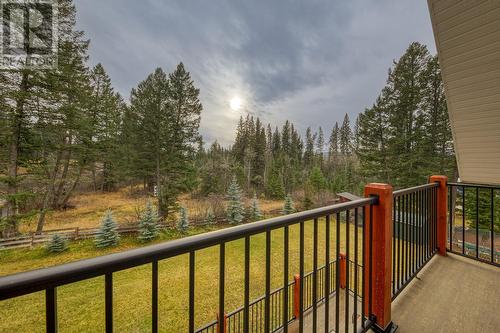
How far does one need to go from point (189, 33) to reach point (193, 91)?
722cm

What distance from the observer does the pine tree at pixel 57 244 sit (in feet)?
27.9

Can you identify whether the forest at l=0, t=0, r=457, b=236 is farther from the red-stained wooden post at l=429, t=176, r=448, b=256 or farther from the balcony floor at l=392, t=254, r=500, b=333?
the balcony floor at l=392, t=254, r=500, b=333

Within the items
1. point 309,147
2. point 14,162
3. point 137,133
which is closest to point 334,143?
point 309,147

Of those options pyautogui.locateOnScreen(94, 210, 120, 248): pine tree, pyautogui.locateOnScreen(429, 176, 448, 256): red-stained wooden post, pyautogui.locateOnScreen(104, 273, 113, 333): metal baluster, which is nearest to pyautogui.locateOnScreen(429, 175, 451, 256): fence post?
pyautogui.locateOnScreen(429, 176, 448, 256): red-stained wooden post

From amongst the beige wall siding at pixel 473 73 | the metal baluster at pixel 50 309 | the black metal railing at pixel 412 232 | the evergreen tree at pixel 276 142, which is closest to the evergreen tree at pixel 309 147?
the evergreen tree at pixel 276 142

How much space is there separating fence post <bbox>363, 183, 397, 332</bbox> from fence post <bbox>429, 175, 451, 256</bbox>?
174cm

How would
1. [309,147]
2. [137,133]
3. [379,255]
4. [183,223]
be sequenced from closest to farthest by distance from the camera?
[379,255], [183,223], [137,133], [309,147]

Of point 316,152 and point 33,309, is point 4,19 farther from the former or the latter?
point 316,152

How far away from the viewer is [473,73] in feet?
10.4

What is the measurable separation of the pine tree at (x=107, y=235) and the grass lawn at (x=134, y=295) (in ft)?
1.30

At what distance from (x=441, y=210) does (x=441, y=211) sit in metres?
0.01

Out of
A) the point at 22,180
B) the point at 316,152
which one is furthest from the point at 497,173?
the point at 316,152

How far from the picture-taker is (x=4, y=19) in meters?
7.71

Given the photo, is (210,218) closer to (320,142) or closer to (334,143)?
(334,143)
